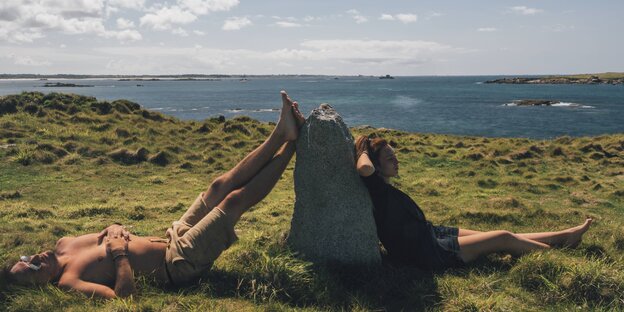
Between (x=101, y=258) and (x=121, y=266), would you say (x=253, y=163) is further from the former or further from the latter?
(x=101, y=258)

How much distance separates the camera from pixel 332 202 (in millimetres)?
6598

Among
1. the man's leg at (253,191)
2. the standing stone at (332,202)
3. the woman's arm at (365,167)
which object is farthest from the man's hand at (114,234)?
the woman's arm at (365,167)

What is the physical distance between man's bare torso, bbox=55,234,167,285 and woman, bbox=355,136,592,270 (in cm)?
276

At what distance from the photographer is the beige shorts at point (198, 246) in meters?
5.75

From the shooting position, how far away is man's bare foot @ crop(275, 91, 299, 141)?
21.6 feet

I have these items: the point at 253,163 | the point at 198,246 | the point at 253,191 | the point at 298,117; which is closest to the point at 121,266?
the point at 198,246

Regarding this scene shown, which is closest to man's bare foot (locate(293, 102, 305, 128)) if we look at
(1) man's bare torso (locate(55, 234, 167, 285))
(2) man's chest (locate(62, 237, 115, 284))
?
(1) man's bare torso (locate(55, 234, 167, 285))

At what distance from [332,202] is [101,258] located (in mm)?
2935

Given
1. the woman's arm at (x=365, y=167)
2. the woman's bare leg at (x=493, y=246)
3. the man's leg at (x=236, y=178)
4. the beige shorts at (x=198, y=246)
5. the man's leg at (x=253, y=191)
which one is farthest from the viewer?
the woman's bare leg at (x=493, y=246)

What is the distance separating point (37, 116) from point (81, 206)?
54.6ft

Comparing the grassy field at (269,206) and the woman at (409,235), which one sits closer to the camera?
the grassy field at (269,206)

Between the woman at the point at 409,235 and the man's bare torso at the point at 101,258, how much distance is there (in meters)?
2.76

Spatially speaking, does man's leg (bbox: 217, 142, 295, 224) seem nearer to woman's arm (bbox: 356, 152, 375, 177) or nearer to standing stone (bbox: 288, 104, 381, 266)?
standing stone (bbox: 288, 104, 381, 266)

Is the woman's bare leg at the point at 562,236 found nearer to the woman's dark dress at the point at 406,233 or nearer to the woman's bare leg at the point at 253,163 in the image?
the woman's dark dress at the point at 406,233
